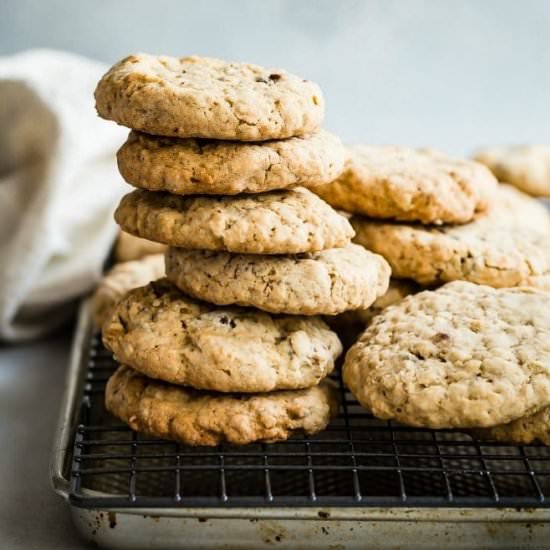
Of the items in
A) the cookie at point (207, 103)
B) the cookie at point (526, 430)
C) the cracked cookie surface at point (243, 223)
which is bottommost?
the cookie at point (526, 430)

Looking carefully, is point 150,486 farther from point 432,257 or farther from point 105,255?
point 105,255

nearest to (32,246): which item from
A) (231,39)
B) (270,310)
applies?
(270,310)

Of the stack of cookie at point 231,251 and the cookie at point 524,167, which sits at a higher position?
the stack of cookie at point 231,251

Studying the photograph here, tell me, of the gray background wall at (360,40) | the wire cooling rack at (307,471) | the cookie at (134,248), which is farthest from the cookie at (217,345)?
the gray background wall at (360,40)

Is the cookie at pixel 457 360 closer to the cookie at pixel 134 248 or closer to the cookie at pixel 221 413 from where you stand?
the cookie at pixel 221 413

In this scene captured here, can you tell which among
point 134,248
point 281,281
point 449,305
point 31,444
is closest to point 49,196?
point 134,248

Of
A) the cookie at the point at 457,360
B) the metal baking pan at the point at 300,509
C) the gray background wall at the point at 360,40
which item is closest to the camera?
the metal baking pan at the point at 300,509

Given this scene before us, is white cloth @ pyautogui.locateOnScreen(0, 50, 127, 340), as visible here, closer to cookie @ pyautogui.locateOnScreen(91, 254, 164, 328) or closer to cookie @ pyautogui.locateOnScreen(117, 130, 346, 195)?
cookie @ pyautogui.locateOnScreen(91, 254, 164, 328)
